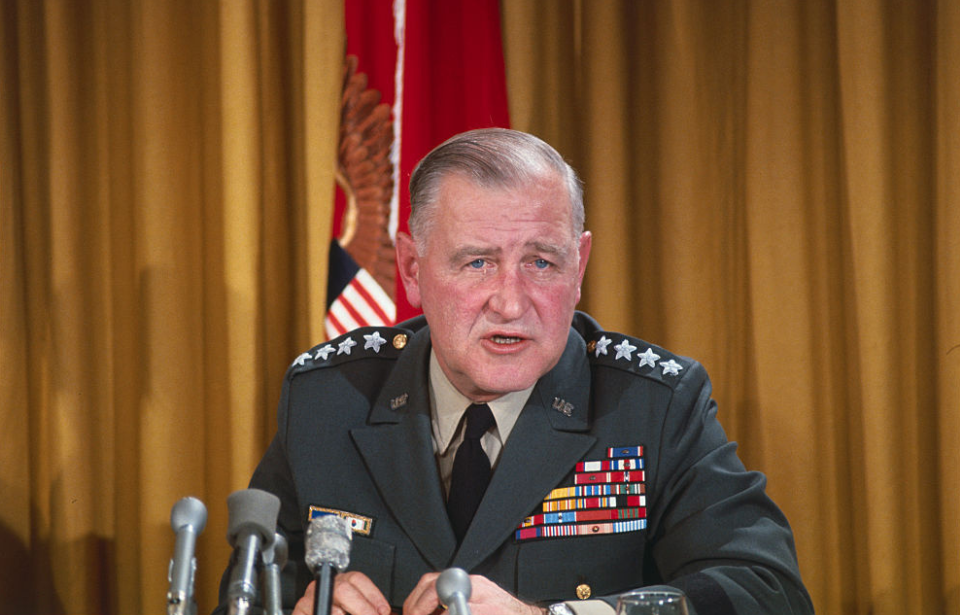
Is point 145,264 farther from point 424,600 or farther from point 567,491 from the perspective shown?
point 424,600

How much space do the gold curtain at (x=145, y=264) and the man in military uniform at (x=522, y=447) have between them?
1077mm

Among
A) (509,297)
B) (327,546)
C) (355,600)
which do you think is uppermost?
(509,297)

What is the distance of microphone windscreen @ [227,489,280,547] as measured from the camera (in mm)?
1103

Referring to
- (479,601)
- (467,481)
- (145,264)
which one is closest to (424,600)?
(479,601)

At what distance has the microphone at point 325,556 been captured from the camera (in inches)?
42.3

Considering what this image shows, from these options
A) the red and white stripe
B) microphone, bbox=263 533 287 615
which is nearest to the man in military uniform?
microphone, bbox=263 533 287 615

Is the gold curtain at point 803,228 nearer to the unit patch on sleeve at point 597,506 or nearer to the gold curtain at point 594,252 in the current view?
the gold curtain at point 594,252

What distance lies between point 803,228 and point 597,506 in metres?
1.39

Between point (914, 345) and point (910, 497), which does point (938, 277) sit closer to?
point (914, 345)

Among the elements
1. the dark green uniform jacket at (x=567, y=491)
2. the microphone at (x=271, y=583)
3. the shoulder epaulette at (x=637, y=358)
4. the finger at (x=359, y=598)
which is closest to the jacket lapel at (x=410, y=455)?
the dark green uniform jacket at (x=567, y=491)

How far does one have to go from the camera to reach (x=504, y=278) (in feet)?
5.98

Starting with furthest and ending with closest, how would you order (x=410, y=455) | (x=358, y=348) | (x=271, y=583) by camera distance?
(x=358, y=348), (x=410, y=455), (x=271, y=583)

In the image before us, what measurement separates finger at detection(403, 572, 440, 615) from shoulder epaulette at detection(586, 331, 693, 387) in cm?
65

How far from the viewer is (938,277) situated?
2811mm
